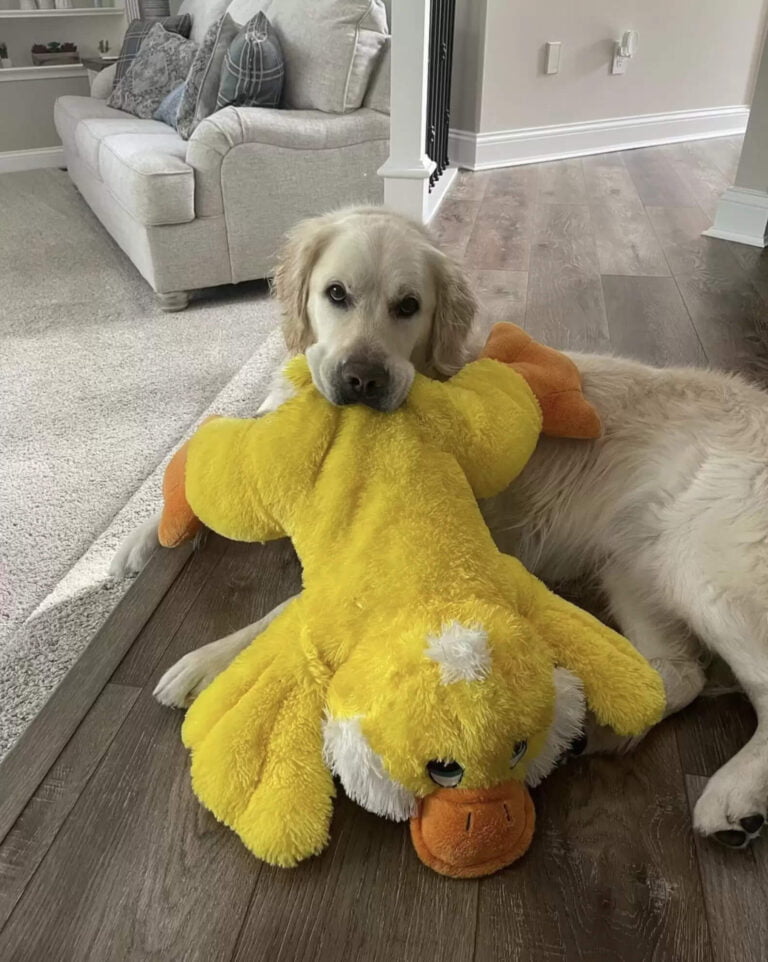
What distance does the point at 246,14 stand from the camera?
4074 mm

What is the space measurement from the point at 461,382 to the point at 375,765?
2.23ft

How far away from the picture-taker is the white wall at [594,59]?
4855 mm

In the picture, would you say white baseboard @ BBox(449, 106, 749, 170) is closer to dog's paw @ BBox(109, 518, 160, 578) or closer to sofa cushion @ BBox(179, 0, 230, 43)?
sofa cushion @ BBox(179, 0, 230, 43)

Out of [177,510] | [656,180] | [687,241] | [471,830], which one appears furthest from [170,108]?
[471,830]

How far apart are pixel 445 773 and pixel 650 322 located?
2286mm

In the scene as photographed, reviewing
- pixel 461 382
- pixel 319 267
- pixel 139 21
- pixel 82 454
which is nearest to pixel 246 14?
pixel 139 21

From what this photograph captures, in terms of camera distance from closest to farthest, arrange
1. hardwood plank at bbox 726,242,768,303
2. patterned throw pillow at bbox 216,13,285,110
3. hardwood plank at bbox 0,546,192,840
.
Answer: hardwood plank at bbox 0,546,192,840 → hardwood plank at bbox 726,242,768,303 → patterned throw pillow at bbox 216,13,285,110

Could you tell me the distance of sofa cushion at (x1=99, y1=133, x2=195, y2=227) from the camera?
327cm

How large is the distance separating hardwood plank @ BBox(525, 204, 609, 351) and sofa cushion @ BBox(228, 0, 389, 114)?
112 cm

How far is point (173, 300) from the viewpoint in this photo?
11.6ft

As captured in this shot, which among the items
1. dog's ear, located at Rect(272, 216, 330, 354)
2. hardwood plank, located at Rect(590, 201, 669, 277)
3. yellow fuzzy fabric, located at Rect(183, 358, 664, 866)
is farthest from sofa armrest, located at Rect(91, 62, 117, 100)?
yellow fuzzy fabric, located at Rect(183, 358, 664, 866)

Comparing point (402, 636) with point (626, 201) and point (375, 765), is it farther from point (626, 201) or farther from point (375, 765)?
point (626, 201)

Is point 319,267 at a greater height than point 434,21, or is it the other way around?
point 434,21

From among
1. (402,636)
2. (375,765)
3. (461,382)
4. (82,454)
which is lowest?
(82,454)
